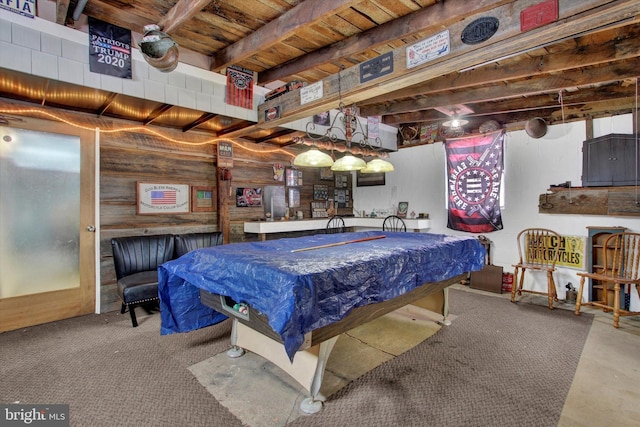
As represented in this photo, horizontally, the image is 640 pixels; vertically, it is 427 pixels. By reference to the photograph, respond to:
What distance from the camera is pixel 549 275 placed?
3932 mm

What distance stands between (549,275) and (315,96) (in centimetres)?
360

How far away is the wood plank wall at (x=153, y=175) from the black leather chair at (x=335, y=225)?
1360 millimetres

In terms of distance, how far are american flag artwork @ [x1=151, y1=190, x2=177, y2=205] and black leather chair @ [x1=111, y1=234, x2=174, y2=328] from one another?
0.48 m

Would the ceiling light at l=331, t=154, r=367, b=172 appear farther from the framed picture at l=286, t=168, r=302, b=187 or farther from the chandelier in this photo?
the framed picture at l=286, t=168, r=302, b=187

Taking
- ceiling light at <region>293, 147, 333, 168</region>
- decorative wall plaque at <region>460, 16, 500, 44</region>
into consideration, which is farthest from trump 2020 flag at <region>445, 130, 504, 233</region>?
decorative wall plaque at <region>460, 16, 500, 44</region>

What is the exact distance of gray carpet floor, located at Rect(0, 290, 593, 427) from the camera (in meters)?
1.92

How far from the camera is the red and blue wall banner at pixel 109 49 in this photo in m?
2.90

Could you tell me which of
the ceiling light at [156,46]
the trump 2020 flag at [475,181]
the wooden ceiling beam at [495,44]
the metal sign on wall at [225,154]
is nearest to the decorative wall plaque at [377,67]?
the wooden ceiling beam at [495,44]

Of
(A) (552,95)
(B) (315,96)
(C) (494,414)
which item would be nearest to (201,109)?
(B) (315,96)

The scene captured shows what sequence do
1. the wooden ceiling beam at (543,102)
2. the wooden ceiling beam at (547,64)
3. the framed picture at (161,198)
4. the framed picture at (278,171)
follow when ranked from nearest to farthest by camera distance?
the wooden ceiling beam at (547,64), the wooden ceiling beam at (543,102), the framed picture at (161,198), the framed picture at (278,171)

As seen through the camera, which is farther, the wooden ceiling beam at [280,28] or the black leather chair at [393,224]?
the black leather chair at [393,224]

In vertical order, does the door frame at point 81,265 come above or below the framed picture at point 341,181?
below

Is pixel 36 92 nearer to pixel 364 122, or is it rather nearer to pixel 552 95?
pixel 364 122

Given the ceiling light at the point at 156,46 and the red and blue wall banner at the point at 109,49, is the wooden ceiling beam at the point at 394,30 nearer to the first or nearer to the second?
the ceiling light at the point at 156,46
